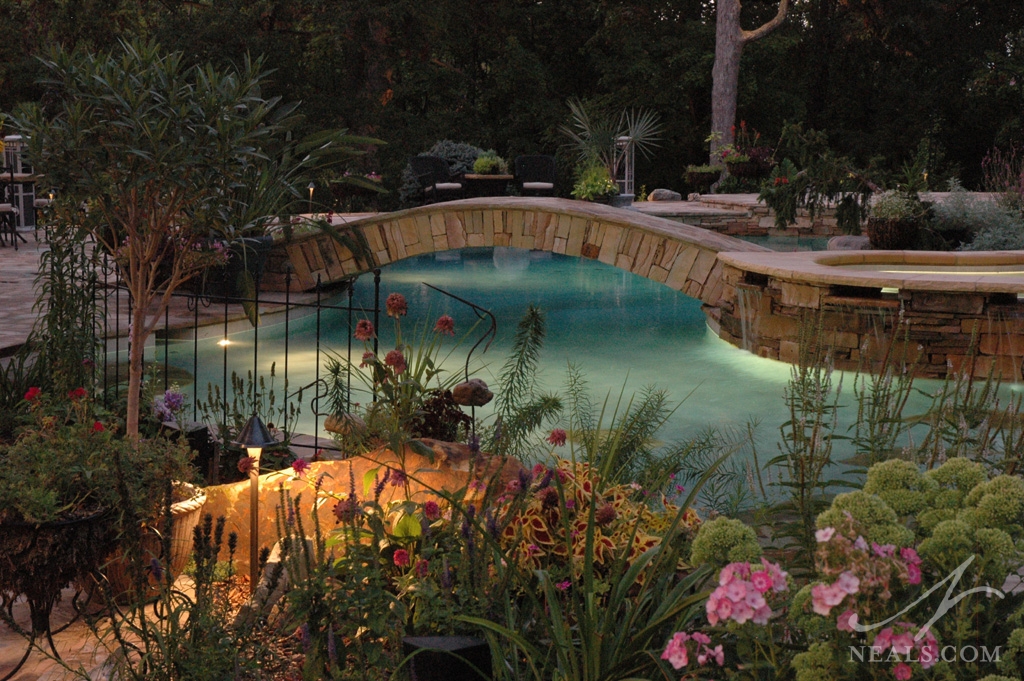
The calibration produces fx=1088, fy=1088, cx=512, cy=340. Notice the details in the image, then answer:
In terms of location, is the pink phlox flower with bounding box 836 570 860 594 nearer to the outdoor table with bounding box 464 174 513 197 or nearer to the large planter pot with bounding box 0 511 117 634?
the large planter pot with bounding box 0 511 117 634

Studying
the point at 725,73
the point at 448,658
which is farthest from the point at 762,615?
the point at 725,73

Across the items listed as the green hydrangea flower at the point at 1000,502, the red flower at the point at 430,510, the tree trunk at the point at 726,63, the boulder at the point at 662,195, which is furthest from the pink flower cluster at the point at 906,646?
the tree trunk at the point at 726,63

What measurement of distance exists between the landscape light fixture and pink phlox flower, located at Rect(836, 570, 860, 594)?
7.23 feet

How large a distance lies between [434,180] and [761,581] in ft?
46.4

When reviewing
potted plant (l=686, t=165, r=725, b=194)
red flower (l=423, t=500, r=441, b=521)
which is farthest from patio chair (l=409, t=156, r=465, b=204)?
red flower (l=423, t=500, r=441, b=521)

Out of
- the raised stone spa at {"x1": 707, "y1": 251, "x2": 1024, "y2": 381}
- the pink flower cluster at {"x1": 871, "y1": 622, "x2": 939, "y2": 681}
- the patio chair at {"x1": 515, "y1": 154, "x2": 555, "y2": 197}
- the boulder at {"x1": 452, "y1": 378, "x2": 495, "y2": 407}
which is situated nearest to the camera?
the pink flower cluster at {"x1": 871, "y1": 622, "x2": 939, "y2": 681}

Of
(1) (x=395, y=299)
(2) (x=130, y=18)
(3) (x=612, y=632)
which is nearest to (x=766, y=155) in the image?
(2) (x=130, y=18)

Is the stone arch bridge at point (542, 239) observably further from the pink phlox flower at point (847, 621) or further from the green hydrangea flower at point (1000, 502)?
the pink phlox flower at point (847, 621)

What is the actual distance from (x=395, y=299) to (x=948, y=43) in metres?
20.6

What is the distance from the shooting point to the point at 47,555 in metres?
2.81

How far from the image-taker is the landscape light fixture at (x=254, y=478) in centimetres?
329

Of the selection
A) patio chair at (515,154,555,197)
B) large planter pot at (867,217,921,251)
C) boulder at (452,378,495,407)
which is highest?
patio chair at (515,154,555,197)

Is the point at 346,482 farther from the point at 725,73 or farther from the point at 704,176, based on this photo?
the point at 725,73

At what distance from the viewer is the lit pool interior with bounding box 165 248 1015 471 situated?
6727 millimetres
